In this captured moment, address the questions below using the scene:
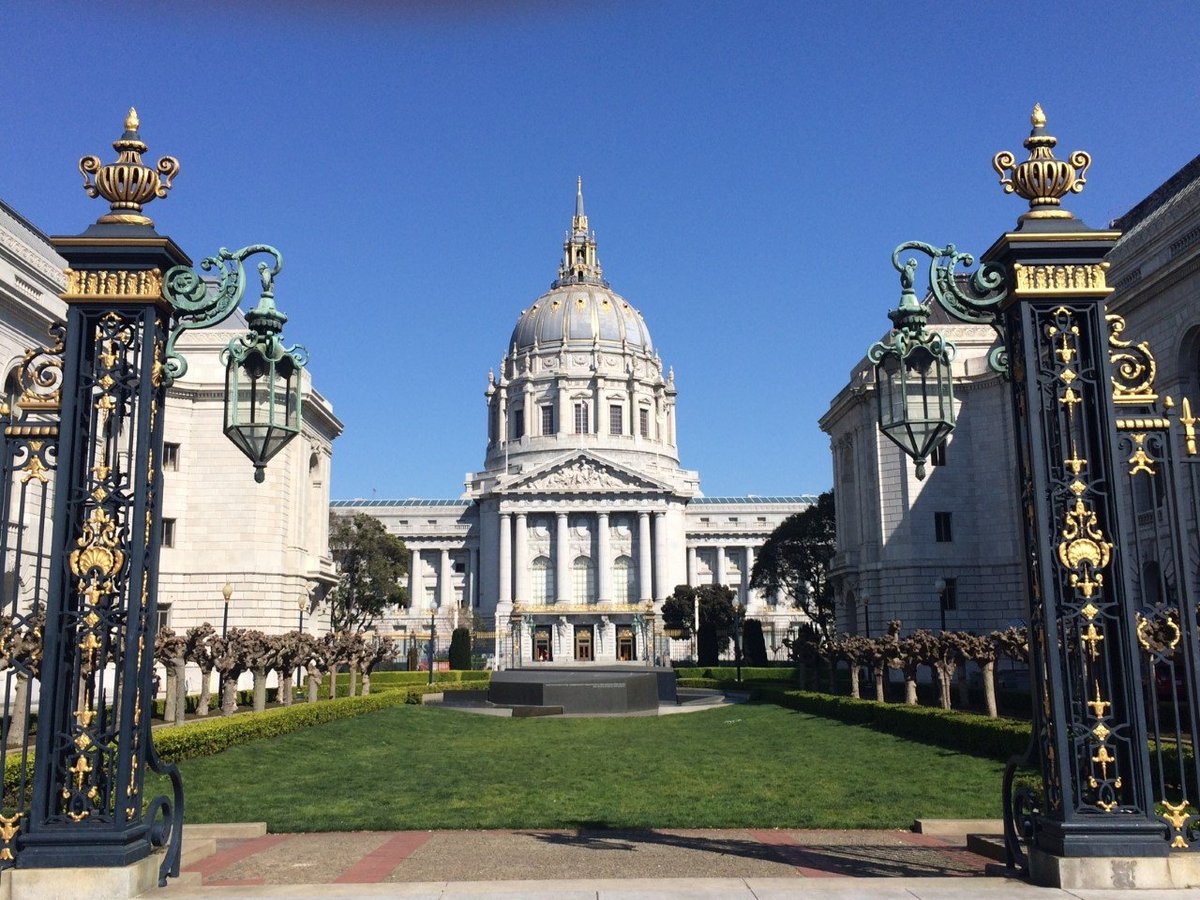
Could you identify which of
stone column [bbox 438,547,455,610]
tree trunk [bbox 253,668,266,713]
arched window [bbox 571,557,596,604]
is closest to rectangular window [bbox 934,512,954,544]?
tree trunk [bbox 253,668,266,713]

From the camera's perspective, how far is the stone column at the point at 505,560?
341 feet

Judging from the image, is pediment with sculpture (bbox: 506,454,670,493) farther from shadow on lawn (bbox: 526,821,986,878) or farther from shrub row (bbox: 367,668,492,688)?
shadow on lawn (bbox: 526,821,986,878)

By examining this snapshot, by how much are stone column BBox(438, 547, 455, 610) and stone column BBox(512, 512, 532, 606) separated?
10661 millimetres

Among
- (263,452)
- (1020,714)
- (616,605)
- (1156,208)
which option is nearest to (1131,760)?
(263,452)

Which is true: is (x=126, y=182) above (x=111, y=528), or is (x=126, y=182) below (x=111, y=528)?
above

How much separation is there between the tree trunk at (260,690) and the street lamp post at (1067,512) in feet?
79.2

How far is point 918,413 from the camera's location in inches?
436

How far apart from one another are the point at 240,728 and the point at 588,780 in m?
9.79

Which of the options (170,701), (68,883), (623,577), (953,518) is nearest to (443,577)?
(623,577)

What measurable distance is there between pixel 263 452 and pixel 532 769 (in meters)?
11.3

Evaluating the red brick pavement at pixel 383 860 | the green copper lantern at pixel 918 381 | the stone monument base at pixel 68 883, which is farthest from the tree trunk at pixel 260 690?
the green copper lantern at pixel 918 381

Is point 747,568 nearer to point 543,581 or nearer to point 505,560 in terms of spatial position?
point 543,581

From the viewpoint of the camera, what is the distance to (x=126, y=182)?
999cm

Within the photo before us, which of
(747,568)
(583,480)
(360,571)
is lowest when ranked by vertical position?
(360,571)
